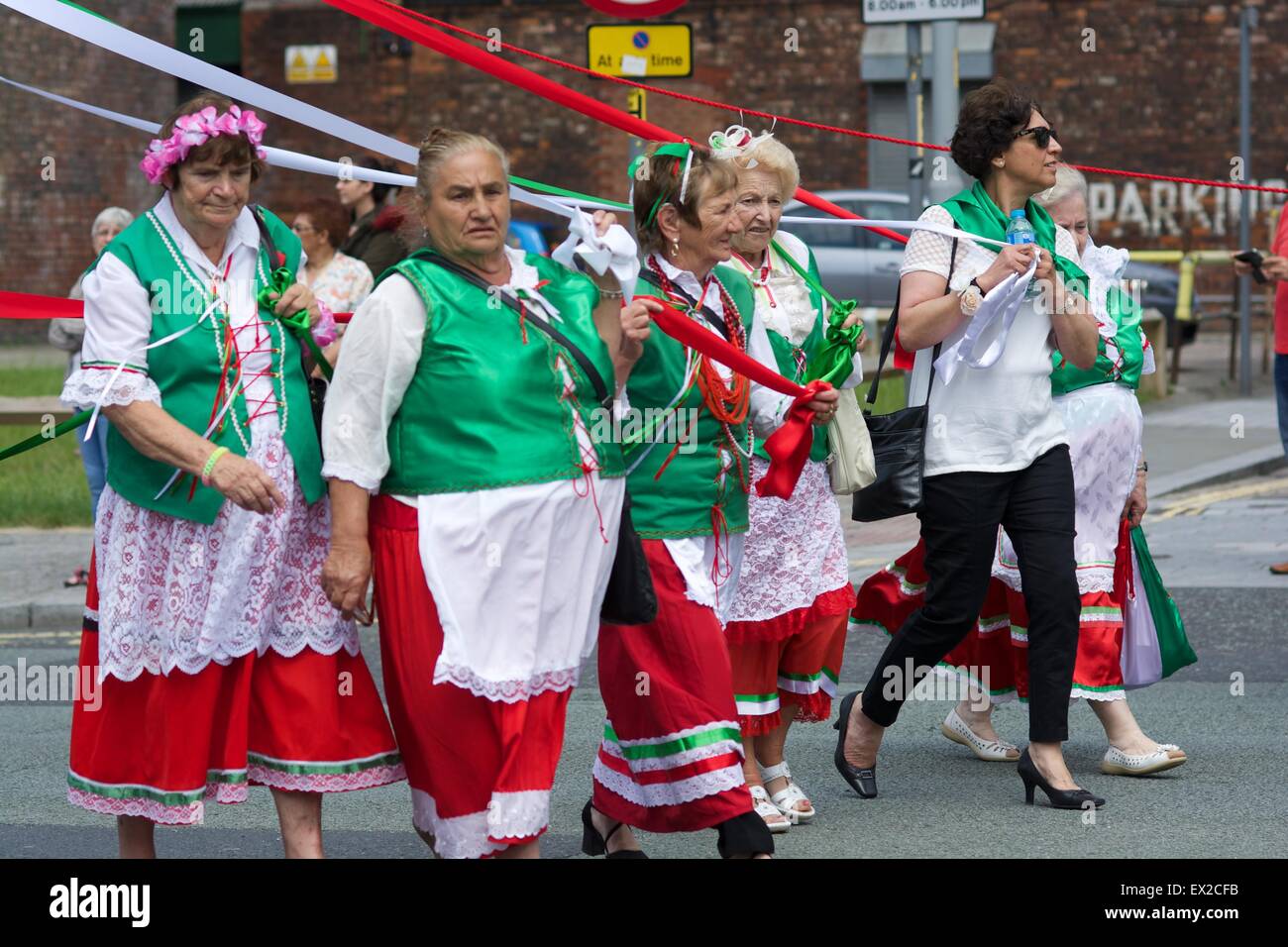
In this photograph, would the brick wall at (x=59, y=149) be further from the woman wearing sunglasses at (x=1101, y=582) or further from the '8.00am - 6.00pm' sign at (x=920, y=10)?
the woman wearing sunglasses at (x=1101, y=582)

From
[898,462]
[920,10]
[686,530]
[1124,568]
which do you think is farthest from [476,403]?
[920,10]

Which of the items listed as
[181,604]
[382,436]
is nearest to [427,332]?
[382,436]

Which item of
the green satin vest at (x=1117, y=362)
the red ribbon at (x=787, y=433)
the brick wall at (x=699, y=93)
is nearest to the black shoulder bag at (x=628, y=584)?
the red ribbon at (x=787, y=433)

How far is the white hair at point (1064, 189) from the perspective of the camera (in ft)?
20.4

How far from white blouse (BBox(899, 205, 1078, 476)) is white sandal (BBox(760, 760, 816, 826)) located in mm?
918

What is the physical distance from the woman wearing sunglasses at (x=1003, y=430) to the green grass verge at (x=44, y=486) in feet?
23.2

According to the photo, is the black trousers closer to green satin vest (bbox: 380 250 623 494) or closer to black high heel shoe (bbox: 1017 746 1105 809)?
black high heel shoe (bbox: 1017 746 1105 809)

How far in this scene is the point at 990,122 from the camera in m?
5.50

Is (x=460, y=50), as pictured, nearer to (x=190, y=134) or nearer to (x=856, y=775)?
(x=190, y=134)

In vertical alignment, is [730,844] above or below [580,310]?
below

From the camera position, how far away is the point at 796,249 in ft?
18.8

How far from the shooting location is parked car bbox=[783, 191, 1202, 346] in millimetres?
20703

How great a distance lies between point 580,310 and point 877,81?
66.9 feet

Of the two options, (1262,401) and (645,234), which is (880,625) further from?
(1262,401)
